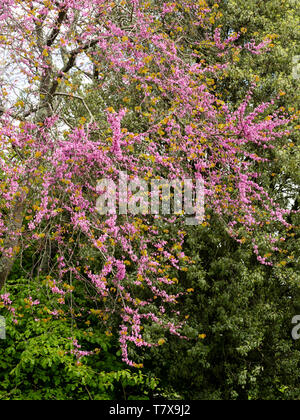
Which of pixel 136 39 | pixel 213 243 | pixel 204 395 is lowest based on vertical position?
pixel 204 395

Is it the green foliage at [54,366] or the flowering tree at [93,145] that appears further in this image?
the green foliage at [54,366]

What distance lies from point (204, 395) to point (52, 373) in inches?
115

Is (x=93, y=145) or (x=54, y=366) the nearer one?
(x=93, y=145)

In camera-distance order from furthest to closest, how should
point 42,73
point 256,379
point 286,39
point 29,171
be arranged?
point 286,39 → point 256,379 → point 42,73 → point 29,171

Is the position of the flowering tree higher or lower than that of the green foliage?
higher

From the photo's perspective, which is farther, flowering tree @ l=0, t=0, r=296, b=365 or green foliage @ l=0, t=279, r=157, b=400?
green foliage @ l=0, t=279, r=157, b=400

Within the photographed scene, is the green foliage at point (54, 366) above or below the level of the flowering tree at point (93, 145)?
below

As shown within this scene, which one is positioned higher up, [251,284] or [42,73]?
[42,73]

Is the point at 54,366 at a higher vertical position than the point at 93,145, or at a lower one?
lower

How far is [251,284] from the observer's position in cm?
847
